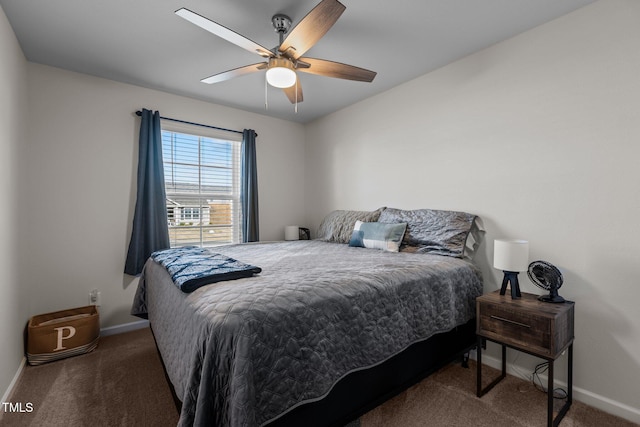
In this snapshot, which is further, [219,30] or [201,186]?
[201,186]

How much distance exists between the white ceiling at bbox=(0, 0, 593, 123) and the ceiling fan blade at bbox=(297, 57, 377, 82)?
0.27 metres

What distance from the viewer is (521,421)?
162 cm

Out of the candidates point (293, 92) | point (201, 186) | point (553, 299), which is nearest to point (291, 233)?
point (201, 186)

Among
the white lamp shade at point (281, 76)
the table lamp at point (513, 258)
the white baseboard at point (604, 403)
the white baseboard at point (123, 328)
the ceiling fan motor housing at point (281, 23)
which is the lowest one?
the white baseboard at point (123, 328)

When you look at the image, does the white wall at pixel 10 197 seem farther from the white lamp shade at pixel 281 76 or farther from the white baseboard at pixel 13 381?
the white lamp shade at pixel 281 76

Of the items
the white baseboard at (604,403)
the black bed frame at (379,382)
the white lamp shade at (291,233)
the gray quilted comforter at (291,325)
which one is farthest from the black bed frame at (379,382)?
the white lamp shade at (291,233)

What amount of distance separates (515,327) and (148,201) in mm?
3271

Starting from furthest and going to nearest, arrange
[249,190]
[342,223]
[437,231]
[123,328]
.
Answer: [249,190] → [342,223] → [123,328] → [437,231]

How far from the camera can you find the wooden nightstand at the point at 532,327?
154 centimetres

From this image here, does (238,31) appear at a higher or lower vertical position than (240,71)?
higher

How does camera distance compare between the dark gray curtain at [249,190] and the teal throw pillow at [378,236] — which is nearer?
the teal throw pillow at [378,236]

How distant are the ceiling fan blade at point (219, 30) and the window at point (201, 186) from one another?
6.22 ft

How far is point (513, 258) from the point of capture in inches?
69.6

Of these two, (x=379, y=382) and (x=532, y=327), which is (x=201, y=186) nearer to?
(x=379, y=382)
